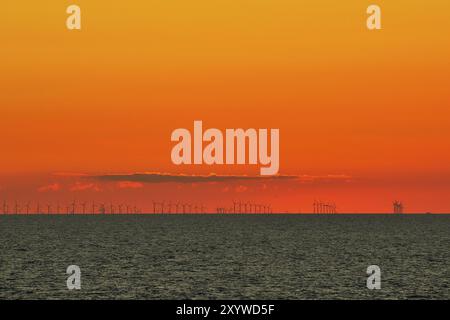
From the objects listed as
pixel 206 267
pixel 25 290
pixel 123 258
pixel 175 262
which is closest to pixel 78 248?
pixel 123 258

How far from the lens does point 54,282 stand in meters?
94.4

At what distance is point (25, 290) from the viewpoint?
86.1m

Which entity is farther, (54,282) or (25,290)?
(54,282)

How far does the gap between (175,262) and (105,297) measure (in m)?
47.0

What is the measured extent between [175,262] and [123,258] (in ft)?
42.7
